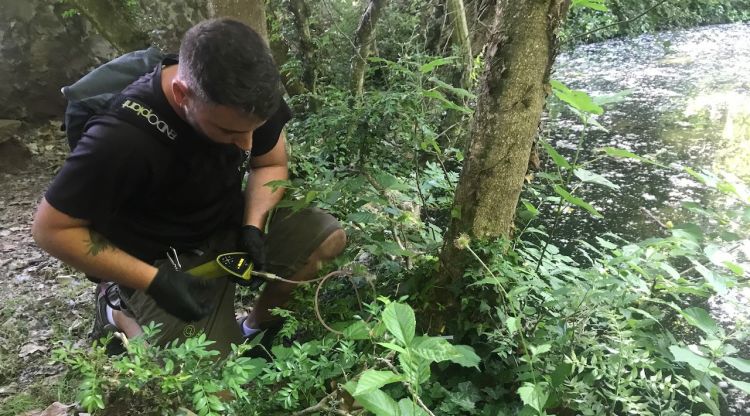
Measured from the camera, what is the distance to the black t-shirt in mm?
1716

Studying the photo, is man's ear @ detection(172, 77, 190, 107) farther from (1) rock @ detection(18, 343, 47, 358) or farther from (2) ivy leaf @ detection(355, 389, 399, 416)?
(1) rock @ detection(18, 343, 47, 358)

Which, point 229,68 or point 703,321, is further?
point 229,68

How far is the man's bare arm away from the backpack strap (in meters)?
0.40

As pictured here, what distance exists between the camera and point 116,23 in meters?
4.48

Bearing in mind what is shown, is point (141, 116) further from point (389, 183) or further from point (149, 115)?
point (389, 183)

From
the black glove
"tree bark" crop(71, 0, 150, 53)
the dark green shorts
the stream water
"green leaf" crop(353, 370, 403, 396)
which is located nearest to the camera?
"green leaf" crop(353, 370, 403, 396)

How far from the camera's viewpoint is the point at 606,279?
168 centimetres

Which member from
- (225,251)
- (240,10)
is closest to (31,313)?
(225,251)

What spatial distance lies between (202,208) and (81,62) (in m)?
4.26

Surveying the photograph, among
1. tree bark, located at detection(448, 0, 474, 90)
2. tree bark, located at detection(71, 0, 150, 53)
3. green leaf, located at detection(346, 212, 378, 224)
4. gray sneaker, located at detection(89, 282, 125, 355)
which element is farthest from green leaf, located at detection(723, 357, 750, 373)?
tree bark, located at detection(71, 0, 150, 53)

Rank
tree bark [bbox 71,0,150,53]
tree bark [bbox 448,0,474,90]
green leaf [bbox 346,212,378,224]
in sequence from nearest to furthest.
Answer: green leaf [bbox 346,212,378,224]
tree bark [bbox 71,0,150,53]
tree bark [bbox 448,0,474,90]

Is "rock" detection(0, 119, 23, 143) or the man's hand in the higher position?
"rock" detection(0, 119, 23, 143)

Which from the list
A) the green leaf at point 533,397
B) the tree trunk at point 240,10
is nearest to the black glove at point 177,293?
the green leaf at point 533,397

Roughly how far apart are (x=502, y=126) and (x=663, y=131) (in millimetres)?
4664
